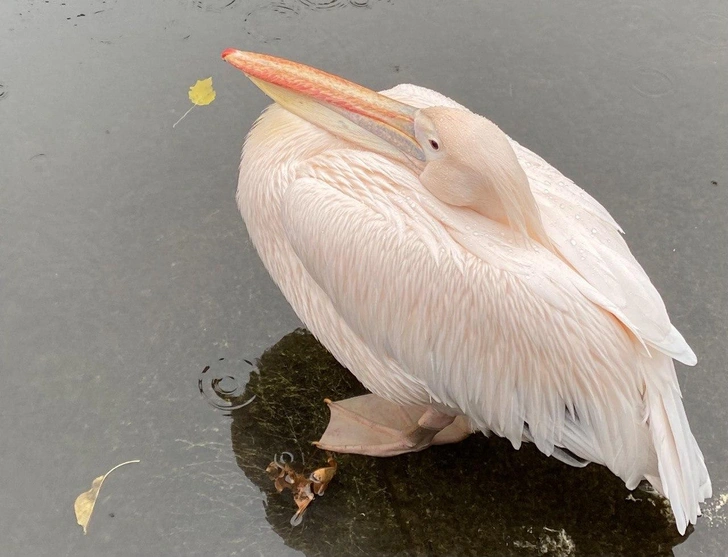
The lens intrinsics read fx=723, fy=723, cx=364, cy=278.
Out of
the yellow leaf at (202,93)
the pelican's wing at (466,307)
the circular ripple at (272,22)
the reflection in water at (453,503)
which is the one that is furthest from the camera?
the circular ripple at (272,22)

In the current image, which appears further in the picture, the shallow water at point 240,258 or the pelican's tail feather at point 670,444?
the shallow water at point 240,258

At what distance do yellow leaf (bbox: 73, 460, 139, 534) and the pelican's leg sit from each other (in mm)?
546

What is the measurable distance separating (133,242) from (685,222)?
1.64m

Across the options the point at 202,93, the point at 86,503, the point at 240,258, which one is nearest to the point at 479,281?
the point at 240,258

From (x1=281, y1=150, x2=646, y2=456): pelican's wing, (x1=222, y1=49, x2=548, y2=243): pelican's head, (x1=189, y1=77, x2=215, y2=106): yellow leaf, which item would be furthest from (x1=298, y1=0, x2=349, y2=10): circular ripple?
(x1=281, y1=150, x2=646, y2=456): pelican's wing

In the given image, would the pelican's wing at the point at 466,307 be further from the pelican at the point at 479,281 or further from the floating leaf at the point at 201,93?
the floating leaf at the point at 201,93

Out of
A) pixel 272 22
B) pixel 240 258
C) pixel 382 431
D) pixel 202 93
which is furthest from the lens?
pixel 272 22

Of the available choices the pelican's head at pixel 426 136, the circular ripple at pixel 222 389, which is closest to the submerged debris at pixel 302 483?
the circular ripple at pixel 222 389

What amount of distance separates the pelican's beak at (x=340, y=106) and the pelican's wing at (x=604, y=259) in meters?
0.31

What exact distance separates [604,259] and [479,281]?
0.94 ft

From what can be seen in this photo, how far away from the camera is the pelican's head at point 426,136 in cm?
135

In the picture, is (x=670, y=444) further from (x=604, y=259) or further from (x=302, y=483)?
(x=302, y=483)

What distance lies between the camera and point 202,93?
244 centimetres

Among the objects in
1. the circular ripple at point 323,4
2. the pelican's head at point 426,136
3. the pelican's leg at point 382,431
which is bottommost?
the pelican's leg at point 382,431
